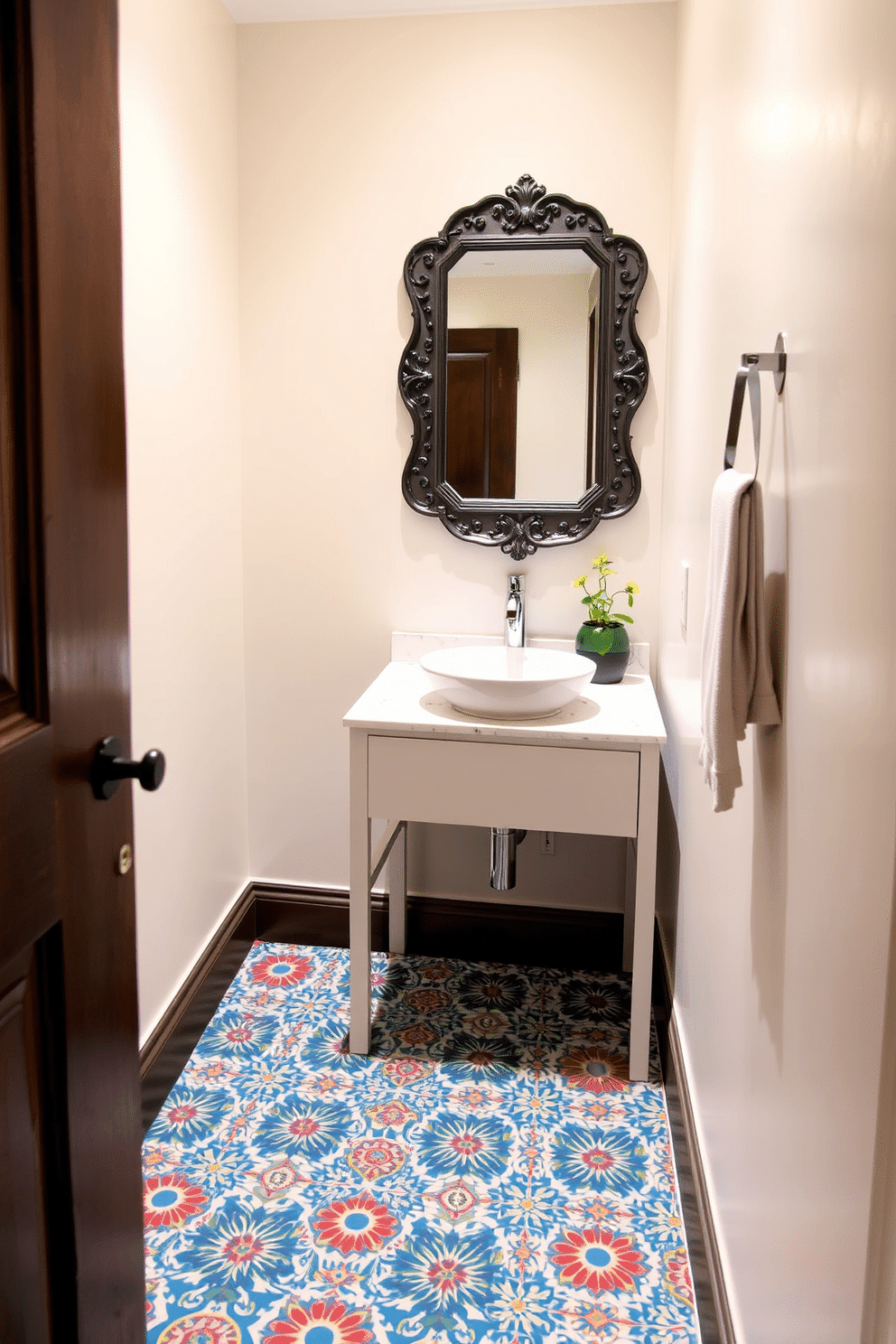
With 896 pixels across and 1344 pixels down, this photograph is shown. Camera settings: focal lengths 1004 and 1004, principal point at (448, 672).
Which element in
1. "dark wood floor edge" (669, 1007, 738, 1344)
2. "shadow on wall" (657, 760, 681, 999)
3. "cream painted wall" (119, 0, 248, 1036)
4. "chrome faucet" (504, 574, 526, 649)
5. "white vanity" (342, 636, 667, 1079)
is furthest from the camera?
"chrome faucet" (504, 574, 526, 649)

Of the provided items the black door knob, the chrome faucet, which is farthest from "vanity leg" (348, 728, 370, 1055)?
the black door knob

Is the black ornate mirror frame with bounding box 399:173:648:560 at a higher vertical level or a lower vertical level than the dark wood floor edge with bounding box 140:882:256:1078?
higher

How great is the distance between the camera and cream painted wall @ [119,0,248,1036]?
6.15 ft

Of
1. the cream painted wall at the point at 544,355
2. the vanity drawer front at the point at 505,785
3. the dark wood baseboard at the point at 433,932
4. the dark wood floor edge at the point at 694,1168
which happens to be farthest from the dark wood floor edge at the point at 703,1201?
the cream painted wall at the point at 544,355

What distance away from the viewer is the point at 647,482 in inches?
94.1

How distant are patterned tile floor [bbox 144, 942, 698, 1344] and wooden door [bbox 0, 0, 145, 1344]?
0.65 m

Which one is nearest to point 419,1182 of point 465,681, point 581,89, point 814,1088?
point 465,681

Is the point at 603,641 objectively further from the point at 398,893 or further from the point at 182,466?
the point at 182,466

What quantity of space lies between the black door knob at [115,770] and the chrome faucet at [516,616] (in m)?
1.54

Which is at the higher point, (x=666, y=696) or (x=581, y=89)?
(x=581, y=89)

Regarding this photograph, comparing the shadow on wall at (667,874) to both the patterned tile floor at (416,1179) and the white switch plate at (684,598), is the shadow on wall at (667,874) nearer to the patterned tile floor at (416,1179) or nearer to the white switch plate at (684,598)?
the patterned tile floor at (416,1179)

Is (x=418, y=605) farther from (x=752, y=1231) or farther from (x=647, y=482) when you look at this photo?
(x=752, y=1231)

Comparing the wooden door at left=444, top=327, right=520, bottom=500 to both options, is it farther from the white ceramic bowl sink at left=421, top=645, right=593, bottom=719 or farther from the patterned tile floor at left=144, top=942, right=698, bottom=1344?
the patterned tile floor at left=144, top=942, right=698, bottom=1344

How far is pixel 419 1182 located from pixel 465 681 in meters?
0.91
